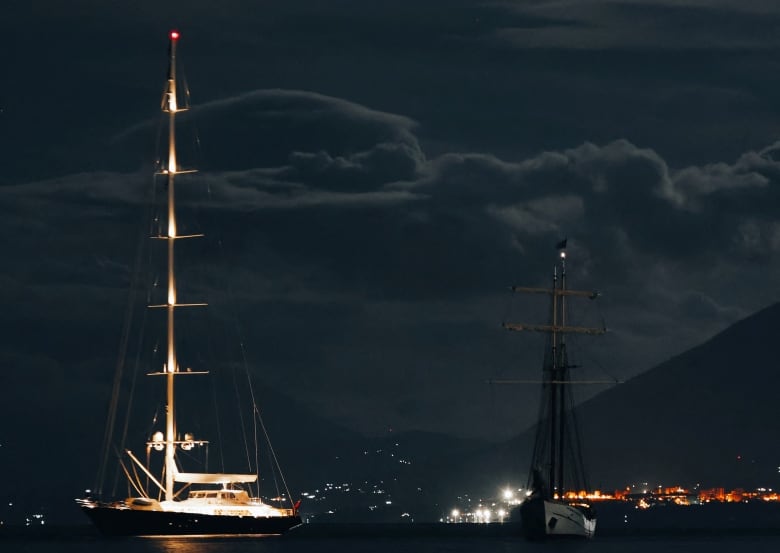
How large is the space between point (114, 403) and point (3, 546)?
4140 cm

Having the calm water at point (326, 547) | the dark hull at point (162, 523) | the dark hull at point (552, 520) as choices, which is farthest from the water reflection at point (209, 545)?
the dark hull at point (552, 520)

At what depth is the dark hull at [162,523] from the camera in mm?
153875

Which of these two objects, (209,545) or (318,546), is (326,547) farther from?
(209,545)

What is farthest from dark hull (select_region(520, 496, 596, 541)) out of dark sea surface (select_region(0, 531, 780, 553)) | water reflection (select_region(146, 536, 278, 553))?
water reflection (select_region(146, 536, 278, 553))

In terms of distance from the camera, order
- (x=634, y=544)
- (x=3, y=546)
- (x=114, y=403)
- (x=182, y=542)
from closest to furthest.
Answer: (x=114, y=403)
(x=182, y=542)
(x=3, y=546)
(x=634, y=544)

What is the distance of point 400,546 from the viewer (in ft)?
599

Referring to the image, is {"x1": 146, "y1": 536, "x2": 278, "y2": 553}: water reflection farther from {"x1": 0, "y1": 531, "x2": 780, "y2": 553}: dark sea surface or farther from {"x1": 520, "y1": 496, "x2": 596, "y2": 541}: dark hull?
{"x1": 520, "y1": 496, "x2": 596, "y2": 541}: dark hull

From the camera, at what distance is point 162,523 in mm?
153750

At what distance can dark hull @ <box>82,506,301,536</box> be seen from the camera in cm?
15388

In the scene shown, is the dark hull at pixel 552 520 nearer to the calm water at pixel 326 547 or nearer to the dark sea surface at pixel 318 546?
the dark sea surface at pixel 318 546

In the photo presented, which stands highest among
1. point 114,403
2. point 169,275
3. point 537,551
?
point 169,275

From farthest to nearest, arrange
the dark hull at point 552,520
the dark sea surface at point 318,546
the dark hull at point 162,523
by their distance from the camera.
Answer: the dark hull at point 552,520 < the dark sea surface at point 318,546 < the dark hull at point 162,523

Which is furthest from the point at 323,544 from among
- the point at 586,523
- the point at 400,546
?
the point at 586,523

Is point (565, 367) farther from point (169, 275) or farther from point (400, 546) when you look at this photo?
point (169, 275)
